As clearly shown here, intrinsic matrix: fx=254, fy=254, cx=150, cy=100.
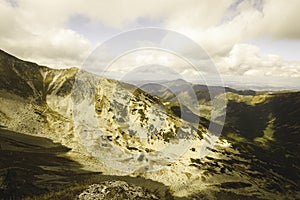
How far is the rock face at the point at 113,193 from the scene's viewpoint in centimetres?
1755

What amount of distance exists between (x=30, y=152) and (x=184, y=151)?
32831mm

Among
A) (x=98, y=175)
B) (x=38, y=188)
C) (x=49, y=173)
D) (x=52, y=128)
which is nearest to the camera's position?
(x=38, y=188)

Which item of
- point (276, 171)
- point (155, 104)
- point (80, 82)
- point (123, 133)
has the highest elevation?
point (80, 82)

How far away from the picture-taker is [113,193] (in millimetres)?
17734

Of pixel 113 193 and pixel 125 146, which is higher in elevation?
pixel 113 193

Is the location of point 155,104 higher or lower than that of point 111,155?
higher

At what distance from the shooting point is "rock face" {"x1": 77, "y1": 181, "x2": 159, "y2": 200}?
17552 millimetres

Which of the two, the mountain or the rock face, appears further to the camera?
the mountain

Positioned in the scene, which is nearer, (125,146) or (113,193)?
(113,193)

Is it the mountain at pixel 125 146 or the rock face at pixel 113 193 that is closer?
the rock face at pixel 113 193

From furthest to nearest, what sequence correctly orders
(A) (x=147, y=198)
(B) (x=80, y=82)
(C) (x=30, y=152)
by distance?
(B) (x=80, y=82) < (C) (x=30, y=152) < (A) (x=147, y=198)

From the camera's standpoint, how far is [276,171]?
209 ft

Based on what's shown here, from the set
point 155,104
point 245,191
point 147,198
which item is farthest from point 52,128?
point 147,198

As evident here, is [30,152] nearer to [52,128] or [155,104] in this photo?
[52,128]
